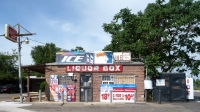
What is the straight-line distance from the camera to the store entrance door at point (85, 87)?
78.3ft

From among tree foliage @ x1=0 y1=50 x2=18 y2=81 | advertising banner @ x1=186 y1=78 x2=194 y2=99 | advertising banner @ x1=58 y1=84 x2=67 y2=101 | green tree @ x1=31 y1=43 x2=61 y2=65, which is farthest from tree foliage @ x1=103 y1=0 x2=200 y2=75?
green tree @ x1=31 y1=43 x2=61 y2=65

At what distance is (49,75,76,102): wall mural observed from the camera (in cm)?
2398

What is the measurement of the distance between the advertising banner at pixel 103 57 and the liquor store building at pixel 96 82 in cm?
40

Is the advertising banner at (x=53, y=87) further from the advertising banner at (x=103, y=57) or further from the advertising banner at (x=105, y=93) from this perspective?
the advertising banner at (x=105, y=93)

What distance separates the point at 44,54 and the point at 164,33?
46.9 m

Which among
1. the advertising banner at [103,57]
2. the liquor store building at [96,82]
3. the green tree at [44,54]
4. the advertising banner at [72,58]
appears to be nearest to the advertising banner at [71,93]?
the liquor store building at [96,82]

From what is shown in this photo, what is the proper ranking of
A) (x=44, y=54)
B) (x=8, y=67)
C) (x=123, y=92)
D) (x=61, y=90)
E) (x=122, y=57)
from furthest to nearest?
(x=44, y=54) → (x=8, y=67) → (x=122, y=57) → (x=61, y=90) → (x=123, y=92)

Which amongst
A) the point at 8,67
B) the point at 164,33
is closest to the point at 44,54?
the point at 8,67

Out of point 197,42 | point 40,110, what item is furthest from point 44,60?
point 40,110

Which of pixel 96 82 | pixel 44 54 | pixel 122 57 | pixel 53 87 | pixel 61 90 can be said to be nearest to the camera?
pixel 96 82

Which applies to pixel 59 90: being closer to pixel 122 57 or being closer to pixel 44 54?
pixel 122 57

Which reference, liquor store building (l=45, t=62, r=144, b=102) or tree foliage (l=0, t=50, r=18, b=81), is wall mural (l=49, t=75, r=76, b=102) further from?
tree foliage (l=0, t=50, r=18, b=81)

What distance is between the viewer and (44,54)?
71750mm

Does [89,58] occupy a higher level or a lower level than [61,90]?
higher
